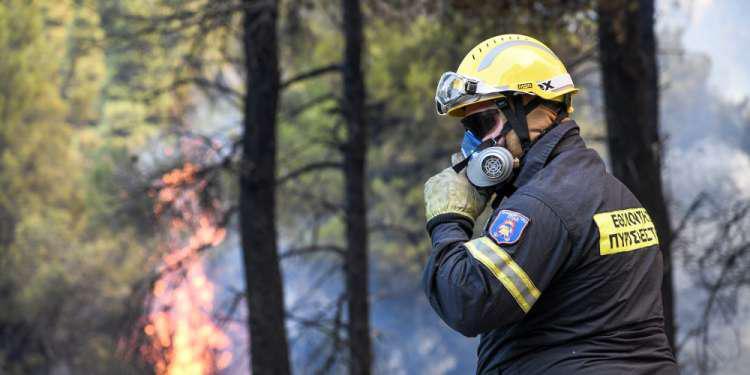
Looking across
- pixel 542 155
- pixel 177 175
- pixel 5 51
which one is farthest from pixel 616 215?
pixel 5 51

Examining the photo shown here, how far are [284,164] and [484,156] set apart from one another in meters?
9.64

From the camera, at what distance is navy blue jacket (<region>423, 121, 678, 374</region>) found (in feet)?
7.40

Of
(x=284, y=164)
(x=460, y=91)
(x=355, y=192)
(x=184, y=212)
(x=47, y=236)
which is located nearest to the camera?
(x=460, y=91)

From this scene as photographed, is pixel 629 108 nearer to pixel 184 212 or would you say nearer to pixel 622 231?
pixel 622 231

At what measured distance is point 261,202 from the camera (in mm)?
7875

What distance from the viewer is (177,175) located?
8.77 metres

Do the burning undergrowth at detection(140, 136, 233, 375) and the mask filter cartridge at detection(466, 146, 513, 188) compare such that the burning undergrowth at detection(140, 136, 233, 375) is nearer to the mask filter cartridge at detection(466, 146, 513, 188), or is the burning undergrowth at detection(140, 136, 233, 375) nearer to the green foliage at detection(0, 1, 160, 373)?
the mask filter cartridge at detection(466, 146, 513, 188)

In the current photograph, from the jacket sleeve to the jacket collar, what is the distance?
0.21m

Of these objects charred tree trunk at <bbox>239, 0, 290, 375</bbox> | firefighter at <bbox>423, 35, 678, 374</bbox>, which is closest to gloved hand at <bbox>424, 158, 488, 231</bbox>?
firefighter at <bbox>423, 35, 678, 374</bbox>

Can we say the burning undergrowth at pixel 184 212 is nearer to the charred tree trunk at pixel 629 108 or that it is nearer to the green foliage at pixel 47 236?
the charred tree trunk at pixel 629 108

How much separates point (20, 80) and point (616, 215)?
18.6 m

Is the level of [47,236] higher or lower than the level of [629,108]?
lower

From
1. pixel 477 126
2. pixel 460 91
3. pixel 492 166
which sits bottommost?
pixel 492 166

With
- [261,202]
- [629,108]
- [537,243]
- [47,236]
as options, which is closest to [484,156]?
[537,243]
